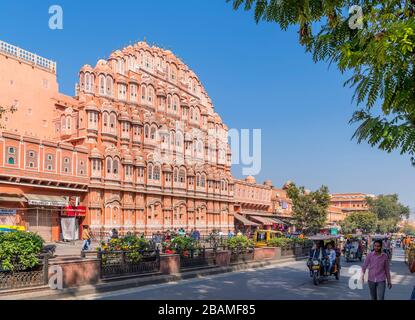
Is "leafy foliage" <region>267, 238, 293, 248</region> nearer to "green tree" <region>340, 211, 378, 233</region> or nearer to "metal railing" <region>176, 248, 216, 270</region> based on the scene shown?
"metal railing" <region>176, 248, 216, 270</region>

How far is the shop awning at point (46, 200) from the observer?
3547 cm

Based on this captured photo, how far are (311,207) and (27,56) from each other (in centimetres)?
3570

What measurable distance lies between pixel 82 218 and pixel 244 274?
85.0ft

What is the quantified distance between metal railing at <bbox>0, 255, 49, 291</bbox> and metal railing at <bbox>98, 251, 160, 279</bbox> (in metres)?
2.04

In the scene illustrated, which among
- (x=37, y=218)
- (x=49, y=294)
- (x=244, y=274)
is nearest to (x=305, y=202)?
(x=37, y=218)

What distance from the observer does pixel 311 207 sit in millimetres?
53125

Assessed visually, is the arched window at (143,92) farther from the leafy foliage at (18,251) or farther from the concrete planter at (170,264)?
the leafy foliage at (18,251)

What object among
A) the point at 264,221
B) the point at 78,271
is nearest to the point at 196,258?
the point at 78,271

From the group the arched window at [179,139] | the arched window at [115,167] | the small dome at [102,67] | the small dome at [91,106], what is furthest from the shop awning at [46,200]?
the arched window at [179,139]

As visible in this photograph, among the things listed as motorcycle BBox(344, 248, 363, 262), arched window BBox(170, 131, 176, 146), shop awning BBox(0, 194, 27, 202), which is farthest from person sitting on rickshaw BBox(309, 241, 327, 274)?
arched window BBox(170, 131, 176, 146)

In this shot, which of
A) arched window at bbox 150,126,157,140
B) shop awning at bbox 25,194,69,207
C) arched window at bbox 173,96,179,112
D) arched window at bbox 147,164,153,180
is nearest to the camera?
shop awning at bbox 25,194,69,207

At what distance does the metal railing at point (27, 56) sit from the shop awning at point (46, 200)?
15978mm

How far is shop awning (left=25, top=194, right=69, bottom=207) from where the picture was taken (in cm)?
3547

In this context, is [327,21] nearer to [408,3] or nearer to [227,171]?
[408,3]
